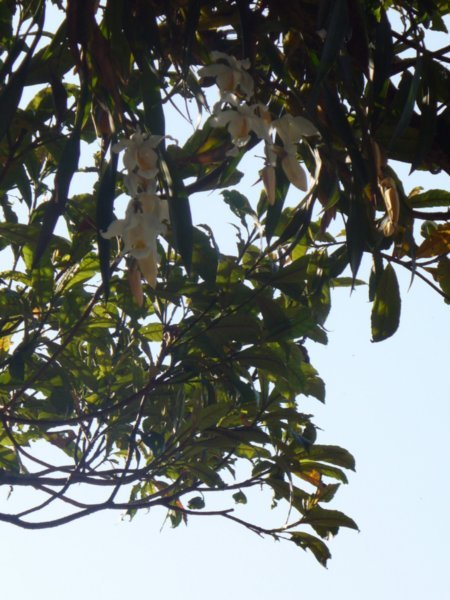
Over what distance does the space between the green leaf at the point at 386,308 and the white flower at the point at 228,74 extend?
1.84ft

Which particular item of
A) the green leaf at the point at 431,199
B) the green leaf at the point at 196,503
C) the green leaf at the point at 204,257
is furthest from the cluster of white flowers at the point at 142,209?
the green leaf at the point at 196,503

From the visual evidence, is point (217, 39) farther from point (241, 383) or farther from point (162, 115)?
point (241, 383)

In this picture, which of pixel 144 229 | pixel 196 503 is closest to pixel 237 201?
pixel 144 229

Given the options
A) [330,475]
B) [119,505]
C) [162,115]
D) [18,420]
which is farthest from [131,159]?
[330,475]

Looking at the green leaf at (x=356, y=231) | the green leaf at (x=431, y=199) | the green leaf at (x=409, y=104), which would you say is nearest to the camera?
the green leaf at (x=409, y=104)

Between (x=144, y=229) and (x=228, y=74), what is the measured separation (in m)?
0.23

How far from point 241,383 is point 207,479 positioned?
30 centimetres

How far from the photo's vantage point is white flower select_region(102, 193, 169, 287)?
38.9 inches

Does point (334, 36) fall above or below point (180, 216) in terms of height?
above

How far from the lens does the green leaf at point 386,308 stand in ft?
5.10

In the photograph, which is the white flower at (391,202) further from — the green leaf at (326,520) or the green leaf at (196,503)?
the green leaf at (196,503)

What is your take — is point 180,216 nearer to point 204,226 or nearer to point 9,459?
point 204,226

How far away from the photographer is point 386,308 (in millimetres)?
1567

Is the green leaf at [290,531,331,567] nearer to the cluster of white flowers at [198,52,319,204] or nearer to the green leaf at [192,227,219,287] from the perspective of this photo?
the green leaf at [192,227,219,287]
